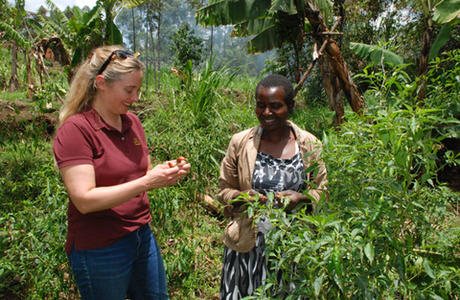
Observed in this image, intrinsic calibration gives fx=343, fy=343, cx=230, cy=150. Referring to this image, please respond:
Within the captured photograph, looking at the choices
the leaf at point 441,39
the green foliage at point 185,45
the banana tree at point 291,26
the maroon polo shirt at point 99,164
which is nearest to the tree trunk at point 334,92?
the banana tree at point 291,26

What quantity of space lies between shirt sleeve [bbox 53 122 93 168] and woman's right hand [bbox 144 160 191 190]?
25 centimetres

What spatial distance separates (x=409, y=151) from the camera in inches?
39.4

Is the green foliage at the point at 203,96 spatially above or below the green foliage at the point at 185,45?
below

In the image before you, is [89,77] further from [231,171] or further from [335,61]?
[335,61]

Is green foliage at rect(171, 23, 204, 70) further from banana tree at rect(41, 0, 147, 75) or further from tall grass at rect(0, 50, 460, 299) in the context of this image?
tall grass at rect(0, 50, 460, 299)

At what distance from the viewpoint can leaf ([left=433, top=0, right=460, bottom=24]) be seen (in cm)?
458

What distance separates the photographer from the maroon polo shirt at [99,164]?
1408 millimetres

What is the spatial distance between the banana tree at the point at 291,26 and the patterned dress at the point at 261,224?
1.29 meters

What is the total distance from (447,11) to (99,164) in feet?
16.8

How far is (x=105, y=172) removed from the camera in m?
1.49

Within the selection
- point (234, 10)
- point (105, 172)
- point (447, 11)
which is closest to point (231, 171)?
point (105, 172)

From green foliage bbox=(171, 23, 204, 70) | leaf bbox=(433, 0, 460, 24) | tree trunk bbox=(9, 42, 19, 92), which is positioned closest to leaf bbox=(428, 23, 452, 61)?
leaf bbox=(433, 0, 460, 24)

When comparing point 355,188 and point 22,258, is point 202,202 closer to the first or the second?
point 22,258

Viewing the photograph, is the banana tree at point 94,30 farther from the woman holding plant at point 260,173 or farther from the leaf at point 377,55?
the woman holding plant at point 260,173
